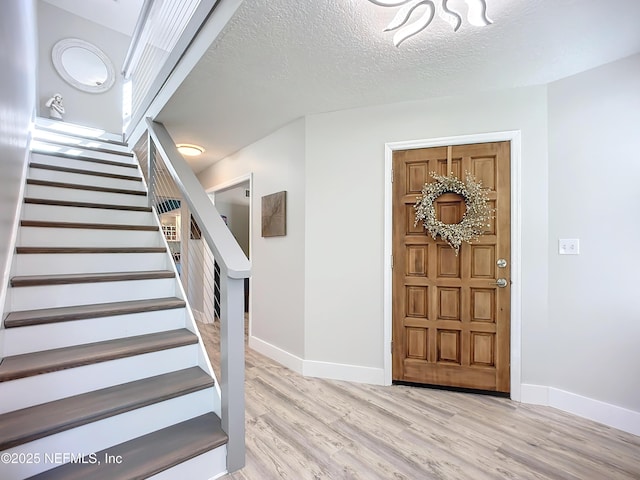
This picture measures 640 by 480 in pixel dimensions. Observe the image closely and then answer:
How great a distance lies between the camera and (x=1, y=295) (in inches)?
54.8

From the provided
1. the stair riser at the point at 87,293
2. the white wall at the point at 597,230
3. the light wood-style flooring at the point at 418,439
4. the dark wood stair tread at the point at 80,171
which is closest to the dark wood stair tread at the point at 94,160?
the dark wood stair tread at the point at 80,171

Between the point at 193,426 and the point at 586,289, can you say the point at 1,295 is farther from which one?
the point at 586,289

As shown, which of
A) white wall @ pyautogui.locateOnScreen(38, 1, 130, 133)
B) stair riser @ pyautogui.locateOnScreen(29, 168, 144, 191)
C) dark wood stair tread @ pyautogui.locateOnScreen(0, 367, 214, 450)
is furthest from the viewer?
white wall @ pyautogui.locateOnScreen(38, 1, 130, 133)

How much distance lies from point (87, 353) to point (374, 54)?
2316 mm

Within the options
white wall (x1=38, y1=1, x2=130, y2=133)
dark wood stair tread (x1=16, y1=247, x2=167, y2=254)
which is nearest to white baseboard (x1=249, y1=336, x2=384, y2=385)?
dark wood stair tread (x1=16, y1=247, x2=167, y2=254)

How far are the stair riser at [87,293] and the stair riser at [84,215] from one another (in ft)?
2.62

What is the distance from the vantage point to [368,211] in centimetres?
259

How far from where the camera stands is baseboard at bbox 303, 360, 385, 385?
8.32 ft

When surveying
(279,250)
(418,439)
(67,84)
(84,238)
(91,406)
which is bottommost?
(418,439)

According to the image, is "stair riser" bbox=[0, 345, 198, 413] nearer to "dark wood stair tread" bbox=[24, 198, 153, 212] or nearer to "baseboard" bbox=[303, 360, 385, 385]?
"baseboard" bbox=[303, 360, 385, 385]

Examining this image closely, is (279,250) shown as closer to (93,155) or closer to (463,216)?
(463,216)

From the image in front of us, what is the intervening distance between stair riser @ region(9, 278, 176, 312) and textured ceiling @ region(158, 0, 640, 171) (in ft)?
4.81

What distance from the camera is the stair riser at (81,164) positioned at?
2740 millimetres

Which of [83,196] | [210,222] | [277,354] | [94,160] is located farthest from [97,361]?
[94,160]
